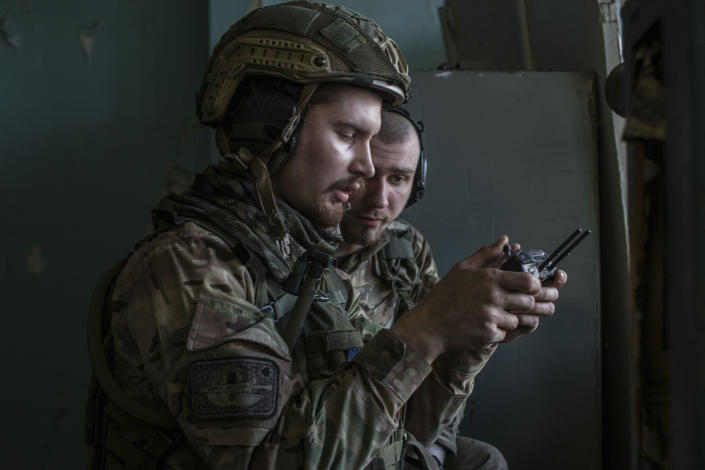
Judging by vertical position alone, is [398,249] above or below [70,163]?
below

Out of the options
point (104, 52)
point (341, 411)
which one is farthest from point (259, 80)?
point (104, 52)

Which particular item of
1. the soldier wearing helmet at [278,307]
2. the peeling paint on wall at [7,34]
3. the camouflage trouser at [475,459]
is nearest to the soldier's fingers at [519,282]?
the soldier wearing helmet at [278,307]

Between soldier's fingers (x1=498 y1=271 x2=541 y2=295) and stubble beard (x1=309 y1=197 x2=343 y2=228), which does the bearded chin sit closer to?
stubble beard (x1=309 y1=197 x2=343 y2=228)

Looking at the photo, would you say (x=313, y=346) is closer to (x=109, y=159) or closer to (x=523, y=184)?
(x=523, y=184)

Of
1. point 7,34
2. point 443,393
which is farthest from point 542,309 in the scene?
point 7,34

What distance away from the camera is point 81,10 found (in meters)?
1.98

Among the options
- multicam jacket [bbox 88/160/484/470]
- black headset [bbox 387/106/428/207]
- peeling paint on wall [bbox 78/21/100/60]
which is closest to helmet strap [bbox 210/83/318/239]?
multicam jacket [bbox 88/160/484/470]

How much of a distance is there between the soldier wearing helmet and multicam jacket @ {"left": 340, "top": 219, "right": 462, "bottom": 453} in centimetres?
44

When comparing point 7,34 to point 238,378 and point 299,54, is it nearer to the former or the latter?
point 299,54

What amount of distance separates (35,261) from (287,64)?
3.96 feet

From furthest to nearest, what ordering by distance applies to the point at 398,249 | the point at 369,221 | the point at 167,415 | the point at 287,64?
the point at 398,249 → the point at 369,221 → the point at 287,64 → the point at 167,415

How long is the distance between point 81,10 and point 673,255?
1.99 metres

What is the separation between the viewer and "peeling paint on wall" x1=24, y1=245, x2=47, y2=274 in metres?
1.95

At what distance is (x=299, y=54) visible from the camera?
1.22m
